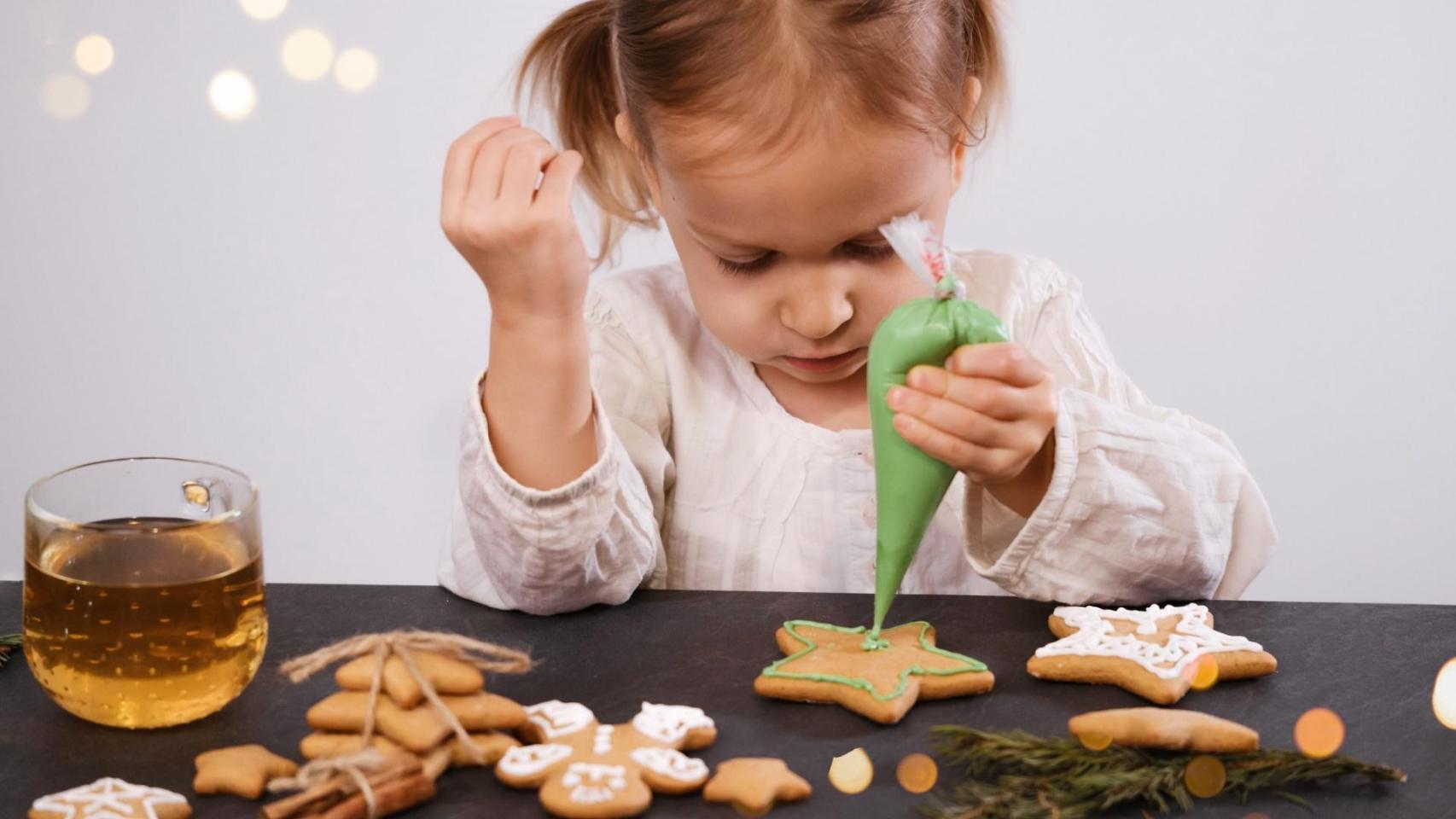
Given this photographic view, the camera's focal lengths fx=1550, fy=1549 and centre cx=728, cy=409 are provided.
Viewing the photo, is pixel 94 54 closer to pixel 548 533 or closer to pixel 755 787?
pixel 548 533

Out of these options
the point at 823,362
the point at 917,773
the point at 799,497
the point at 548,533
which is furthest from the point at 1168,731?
the point at 799,497

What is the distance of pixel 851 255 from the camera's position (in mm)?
1273

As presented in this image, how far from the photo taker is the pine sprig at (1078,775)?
823 millimetres

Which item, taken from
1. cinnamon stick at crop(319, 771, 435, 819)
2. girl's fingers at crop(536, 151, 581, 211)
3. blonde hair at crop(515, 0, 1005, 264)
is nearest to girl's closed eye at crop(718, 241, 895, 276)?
blonde hair at crop(515, 0, 1005, 264)

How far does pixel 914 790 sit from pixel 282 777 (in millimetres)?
347

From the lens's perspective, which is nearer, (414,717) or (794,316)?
(414,717)

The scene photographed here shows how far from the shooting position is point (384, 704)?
0.87 m

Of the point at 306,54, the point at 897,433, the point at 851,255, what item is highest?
the point at 306,54

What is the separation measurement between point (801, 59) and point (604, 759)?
0.62m

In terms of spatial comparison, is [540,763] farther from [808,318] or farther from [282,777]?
[808,318]

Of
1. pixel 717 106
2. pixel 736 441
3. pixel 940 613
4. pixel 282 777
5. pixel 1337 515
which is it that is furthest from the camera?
pixel 1337 515

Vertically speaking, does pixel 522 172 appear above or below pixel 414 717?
above

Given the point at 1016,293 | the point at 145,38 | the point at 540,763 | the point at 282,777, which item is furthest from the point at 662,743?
the point at 145,38

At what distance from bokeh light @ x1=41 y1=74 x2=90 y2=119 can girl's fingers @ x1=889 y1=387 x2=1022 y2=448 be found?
206 centimetres
